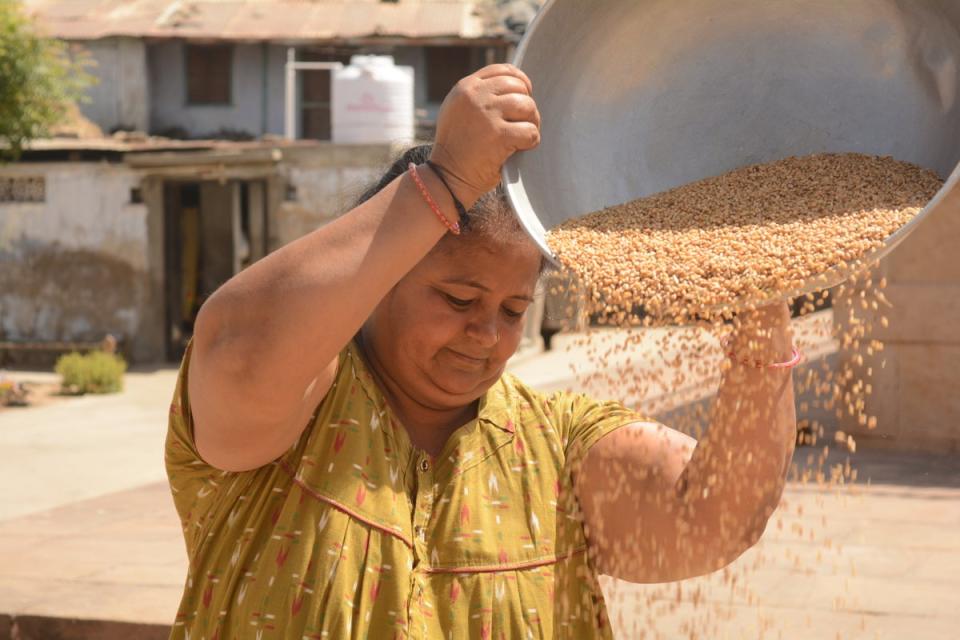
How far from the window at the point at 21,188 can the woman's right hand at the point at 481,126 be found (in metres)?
14.4

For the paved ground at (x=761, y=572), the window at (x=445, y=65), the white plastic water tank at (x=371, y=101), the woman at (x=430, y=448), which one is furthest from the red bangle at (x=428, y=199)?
the window at (x=445, y=65)

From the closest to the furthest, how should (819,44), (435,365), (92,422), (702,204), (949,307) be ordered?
(435,365), (702,204), (819,44), (949,307), (92,422)

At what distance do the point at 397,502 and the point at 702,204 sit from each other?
74 centimetres

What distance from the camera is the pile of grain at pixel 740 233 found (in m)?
1.79

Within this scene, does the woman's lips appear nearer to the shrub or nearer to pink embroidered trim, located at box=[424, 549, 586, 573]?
pink embroidered trim, located at box=[424, 549, 586, 573]

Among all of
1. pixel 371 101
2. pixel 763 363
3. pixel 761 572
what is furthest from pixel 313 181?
pixel 763 363

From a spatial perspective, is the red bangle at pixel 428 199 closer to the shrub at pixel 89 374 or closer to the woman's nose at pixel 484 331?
the woman's nose at pixel 484 331

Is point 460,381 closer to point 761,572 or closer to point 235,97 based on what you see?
point 761,572

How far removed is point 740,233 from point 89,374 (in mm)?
11078

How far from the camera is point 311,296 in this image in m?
1.62

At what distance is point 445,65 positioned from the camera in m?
17.2

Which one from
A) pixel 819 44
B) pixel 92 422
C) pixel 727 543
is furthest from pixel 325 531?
pixel 92 422

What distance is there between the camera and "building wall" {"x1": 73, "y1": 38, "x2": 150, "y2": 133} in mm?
16984

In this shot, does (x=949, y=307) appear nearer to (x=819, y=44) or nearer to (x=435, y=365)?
(x=819, y=44)
